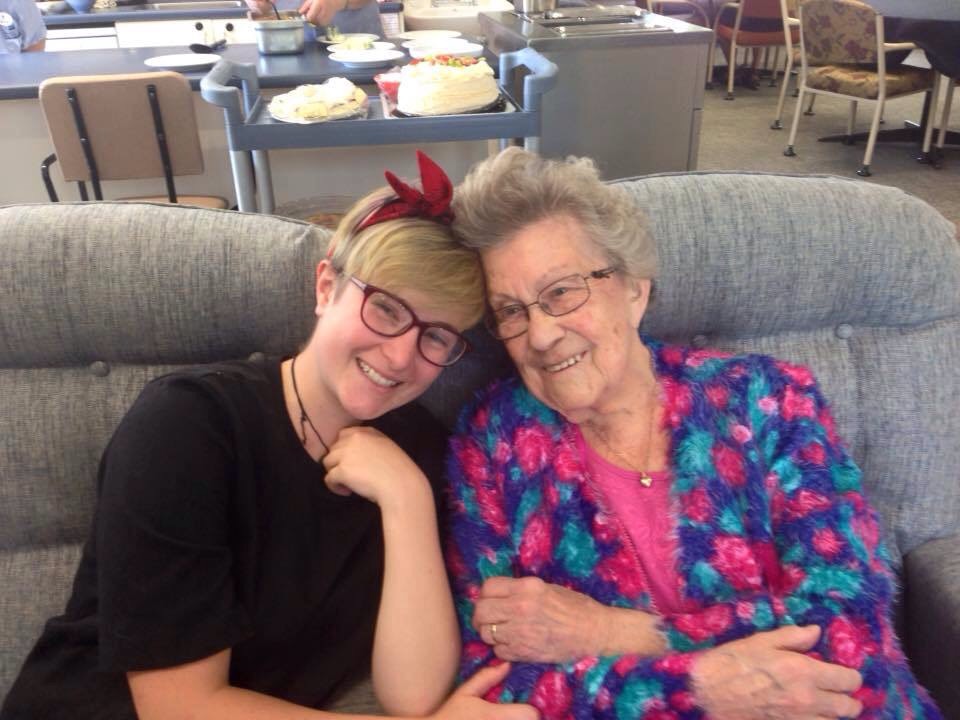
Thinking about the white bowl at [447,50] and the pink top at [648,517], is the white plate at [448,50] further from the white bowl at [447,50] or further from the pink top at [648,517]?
the pink top at [648,517]

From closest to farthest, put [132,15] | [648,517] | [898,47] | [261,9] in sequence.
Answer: [648,517] < [261,9] < [132,15] < [898,47]

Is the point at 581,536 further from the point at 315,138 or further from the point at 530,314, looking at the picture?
the point at 315,138

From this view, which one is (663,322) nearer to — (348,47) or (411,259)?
(411,259)

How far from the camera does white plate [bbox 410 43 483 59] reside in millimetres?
3154

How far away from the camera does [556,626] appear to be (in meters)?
1.07

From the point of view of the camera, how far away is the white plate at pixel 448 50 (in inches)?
124

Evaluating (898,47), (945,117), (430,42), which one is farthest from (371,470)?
(945,117)

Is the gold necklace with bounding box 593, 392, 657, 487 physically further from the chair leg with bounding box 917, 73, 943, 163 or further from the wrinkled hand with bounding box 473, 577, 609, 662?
the chair leg with bounding box 917, 73, 943, 163

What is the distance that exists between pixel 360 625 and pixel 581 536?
359mm

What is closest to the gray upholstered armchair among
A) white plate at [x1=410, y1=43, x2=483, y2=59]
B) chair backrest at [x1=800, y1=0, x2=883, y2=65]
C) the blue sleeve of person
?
white plate at [x1=410, y1=43, x2=483, y2=59]

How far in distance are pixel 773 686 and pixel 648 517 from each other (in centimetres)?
28

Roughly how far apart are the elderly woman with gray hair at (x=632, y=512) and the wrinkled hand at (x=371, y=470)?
14cm

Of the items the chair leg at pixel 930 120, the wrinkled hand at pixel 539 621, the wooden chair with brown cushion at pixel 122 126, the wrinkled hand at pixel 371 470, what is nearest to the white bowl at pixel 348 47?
the wooden chair with brown cushion at pixel 122 126

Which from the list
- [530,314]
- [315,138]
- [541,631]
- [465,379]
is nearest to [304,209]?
[315,138]
